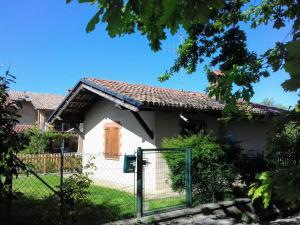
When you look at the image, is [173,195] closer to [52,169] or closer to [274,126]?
[274,126]

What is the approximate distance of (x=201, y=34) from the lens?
1211 cm

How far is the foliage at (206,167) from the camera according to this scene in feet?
34.5

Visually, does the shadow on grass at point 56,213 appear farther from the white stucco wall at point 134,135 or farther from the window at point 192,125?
the window at point 192,125

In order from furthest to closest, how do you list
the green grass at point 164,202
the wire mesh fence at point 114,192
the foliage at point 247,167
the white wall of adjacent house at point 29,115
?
1. the white wall of adjacent house at point 29,115
2. the foliage at point 247,167
3. the green grass at point 164,202
4. the wire mesh fence at point 114,192

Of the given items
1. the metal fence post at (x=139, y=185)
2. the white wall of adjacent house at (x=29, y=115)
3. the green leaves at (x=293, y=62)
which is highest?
the white wall of adjacent house at (x=29, y=115)

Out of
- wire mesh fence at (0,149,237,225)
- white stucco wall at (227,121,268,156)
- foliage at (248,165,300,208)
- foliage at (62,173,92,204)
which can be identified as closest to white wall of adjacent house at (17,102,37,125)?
wire mesh fence at (0,149,237,225)

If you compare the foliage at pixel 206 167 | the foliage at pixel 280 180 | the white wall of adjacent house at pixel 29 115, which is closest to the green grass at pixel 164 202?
the foliage at pixel 206 167

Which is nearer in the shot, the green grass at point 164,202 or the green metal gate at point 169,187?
the green metal gate at point 169,187

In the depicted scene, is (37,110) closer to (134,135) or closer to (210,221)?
(134,135)

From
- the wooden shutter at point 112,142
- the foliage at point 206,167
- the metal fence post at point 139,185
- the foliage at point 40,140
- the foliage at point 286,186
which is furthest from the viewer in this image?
the foliage at point 40,140

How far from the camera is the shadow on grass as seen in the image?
23.1 ft

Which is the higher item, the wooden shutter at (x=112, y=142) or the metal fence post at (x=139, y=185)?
the wooden shutter at (x=112, y=142)

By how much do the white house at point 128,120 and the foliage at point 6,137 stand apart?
6470 mm

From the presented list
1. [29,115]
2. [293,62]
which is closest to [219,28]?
[293,62]
